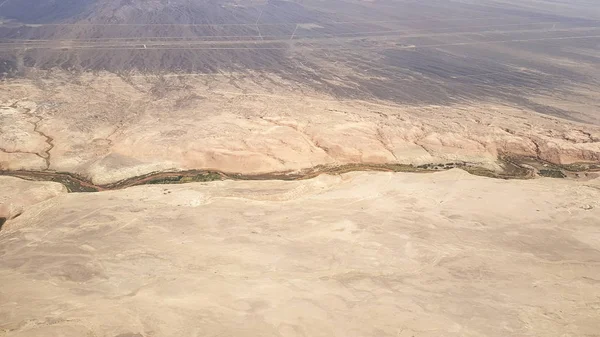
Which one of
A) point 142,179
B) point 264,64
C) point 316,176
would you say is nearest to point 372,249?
point 316,176

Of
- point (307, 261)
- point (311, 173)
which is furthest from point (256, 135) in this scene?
point (307, 261)

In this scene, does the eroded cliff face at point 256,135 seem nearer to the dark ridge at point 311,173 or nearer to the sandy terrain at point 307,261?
the dark ridge at point 311,173

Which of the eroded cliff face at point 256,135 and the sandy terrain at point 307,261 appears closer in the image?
the sandy terrain at point 307,261

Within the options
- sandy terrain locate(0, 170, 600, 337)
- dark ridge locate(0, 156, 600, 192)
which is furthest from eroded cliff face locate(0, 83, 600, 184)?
sandy terrain locate(0, 170, 600, 337)

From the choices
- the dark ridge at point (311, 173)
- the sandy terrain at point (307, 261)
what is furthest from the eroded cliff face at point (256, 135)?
the sandy terrain at point (307, 261)

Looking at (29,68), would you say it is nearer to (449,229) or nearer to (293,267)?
(293,267)

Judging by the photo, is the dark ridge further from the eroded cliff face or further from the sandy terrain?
the sandy terrain

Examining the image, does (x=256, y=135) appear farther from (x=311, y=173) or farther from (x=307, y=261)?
(x=307, y=261)

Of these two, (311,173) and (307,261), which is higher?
(311,173)
